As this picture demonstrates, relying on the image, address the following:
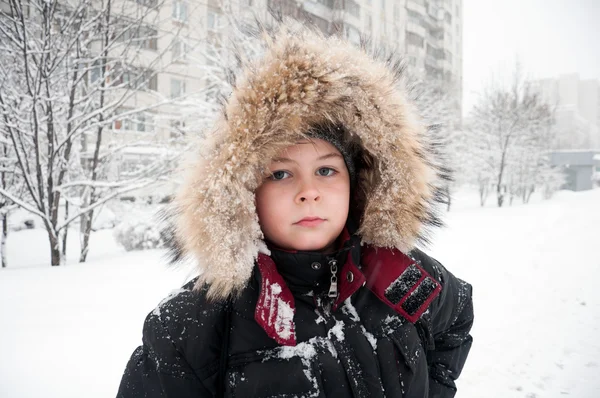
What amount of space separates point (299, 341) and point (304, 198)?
0.50m

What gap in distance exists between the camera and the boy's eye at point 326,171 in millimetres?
1371

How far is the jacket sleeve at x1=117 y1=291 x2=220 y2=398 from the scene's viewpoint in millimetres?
1119

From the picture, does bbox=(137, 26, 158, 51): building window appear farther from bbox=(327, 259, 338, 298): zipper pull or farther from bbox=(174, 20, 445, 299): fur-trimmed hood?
bbox=(327, 259, 338, 298): zipper pull

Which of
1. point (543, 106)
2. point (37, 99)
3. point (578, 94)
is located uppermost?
point (578, 94)

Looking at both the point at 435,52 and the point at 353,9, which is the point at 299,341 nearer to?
the point at 353,9

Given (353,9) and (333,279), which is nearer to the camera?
(333,279)

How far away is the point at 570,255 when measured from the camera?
653 centimetres

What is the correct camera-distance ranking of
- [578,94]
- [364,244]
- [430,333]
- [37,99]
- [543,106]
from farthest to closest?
[578,94], [543,106], [37,99], [364,244], [430,333]

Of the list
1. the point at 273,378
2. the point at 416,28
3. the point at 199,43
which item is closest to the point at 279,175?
the point at 273,378

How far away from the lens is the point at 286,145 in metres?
1.29

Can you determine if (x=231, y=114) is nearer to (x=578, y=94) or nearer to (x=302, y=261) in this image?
(x=302, y=261)

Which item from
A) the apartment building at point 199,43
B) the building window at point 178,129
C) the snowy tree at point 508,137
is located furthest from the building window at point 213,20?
the snowy tree at point 508,137

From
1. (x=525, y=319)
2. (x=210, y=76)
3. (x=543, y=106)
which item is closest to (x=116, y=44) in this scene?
(x=210, y=76)

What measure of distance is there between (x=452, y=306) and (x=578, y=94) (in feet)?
283
